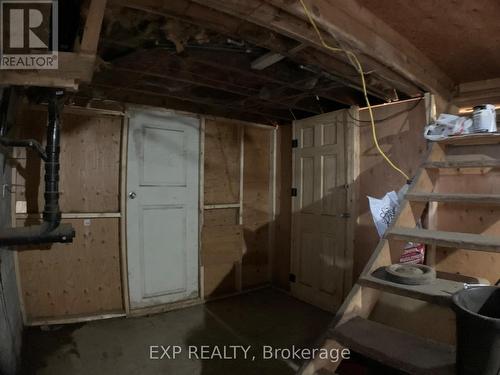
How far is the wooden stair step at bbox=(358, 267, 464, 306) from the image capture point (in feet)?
3.32

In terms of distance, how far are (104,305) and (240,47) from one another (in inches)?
103

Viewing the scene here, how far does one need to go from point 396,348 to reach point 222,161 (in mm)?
2718

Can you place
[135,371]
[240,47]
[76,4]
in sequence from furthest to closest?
[135,371], [240,47], [76,4]

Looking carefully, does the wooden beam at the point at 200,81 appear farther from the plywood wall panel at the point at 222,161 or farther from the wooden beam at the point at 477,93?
the wooden beam at the point at 477,93

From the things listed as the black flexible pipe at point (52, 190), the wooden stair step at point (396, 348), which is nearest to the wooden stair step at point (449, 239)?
the wooden stair step at point (396, 348)

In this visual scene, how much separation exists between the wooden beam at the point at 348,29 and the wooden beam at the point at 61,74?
1.91 feet

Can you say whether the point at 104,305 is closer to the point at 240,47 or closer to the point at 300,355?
the point at 300,355

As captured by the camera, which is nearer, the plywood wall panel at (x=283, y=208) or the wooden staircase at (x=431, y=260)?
the wooden staircase at (x=431, y=260)

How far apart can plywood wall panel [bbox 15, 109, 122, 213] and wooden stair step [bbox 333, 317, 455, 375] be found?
245cm

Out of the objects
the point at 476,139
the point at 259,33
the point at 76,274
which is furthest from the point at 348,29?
the point at 76,274

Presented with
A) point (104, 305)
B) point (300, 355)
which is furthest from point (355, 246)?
point (104, 305)

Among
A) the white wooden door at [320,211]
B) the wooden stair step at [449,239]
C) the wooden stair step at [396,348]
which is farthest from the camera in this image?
the white wooden door at [320,211]

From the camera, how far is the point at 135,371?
2.11 m

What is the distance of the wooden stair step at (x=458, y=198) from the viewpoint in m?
1.23
